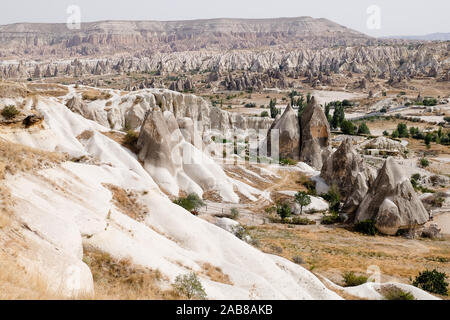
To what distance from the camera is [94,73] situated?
197625 millimetres

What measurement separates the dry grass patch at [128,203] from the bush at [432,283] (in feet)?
48.5

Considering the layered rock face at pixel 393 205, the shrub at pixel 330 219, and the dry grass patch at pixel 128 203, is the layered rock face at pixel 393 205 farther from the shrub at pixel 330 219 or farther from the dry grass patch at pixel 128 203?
the dry grass patch at pixel 128 203

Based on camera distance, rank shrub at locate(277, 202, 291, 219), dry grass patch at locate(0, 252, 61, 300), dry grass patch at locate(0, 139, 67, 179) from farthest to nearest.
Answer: shrub at locate(277, 202, 291, 219)
dry grass patch at locate(0, 139, 67, 179)
dry grass patch at locate(0, 252, 61, 300)

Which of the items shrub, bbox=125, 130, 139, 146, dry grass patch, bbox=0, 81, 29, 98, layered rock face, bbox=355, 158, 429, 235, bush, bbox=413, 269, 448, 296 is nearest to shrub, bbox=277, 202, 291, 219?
layered rock face, bbox=355, 158, 429, 235

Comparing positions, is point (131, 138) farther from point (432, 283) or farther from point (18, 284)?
point (18, 284)

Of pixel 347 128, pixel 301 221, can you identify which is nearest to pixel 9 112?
pixel 301 221

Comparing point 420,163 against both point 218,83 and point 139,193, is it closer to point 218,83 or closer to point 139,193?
point 139,193

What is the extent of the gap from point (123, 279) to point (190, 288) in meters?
2.07

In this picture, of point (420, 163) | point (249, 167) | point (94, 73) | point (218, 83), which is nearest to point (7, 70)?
point (94, 73)

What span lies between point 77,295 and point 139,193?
363 inches

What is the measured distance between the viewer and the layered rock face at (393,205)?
101ft

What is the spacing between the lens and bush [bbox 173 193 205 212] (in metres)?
28.5

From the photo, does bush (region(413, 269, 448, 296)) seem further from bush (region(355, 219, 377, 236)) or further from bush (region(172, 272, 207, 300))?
bush (region(172, 272, 207, 300))

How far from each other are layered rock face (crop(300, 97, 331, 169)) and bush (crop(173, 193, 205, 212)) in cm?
2619
